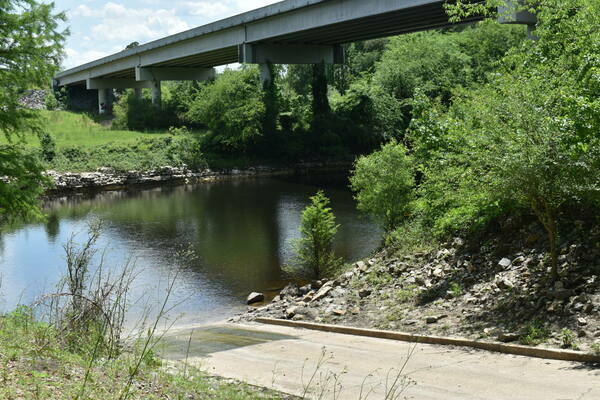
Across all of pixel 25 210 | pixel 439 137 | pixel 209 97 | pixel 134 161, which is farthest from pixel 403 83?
pixel 25 210

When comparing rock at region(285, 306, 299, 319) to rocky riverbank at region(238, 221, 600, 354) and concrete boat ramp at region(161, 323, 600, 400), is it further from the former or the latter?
concrete boat ramp at region(161, 323, 600, 400)

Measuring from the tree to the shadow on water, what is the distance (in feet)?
15.7

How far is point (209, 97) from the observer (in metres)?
54.5

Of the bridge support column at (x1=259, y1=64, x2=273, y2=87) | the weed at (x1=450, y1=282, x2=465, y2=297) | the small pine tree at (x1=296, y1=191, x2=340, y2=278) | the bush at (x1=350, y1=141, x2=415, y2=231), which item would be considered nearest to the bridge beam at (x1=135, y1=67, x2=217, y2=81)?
the bridge support column at (x1=259, y1=64, x2=273, y2=87)

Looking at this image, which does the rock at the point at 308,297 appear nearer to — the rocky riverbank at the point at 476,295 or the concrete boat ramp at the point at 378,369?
the rocky riverbank at the point at 476,295

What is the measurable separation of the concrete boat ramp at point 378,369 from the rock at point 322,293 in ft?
9.85

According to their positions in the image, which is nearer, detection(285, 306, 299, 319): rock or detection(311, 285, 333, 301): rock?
detection(285, 306, 299, 319): rock

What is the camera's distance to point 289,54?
56.2 metres

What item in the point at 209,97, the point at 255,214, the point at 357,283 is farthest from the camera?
the point at 209,97

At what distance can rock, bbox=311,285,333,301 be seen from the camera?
645 inches

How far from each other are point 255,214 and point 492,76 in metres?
17.0

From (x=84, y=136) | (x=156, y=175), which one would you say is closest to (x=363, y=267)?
(x=156, y=175)

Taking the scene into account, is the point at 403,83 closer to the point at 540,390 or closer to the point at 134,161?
the point at 134,161

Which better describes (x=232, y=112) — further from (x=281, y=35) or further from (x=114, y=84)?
(x=114, y=84)
